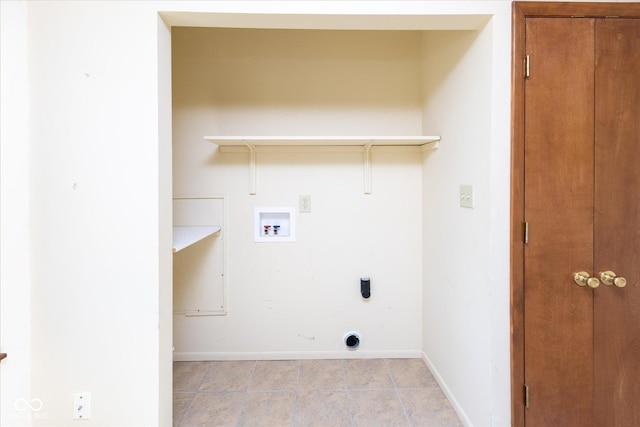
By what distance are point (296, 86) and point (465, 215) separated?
4.75 ft

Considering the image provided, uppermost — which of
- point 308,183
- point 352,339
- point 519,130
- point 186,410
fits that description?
point 519,130

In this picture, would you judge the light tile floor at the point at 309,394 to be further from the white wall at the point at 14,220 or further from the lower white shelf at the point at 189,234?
the lower white shelf at the point at 189,234

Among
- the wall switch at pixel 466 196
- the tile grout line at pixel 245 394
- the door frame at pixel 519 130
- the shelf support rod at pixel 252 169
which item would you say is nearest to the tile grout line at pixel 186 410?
the tile grout line at pixel 245 394

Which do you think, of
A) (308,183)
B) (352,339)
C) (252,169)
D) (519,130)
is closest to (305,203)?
(308,183)

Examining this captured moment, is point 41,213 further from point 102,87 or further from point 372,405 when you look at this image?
point 372,405

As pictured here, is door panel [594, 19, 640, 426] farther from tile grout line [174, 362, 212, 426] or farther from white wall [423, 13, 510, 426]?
tile grout line [174, 362, 212, 426]

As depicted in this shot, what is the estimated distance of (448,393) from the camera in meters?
1.83

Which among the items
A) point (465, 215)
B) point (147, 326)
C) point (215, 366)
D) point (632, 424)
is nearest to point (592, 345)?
point (632, 424)

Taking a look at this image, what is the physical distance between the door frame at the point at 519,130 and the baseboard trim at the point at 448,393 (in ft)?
1.22

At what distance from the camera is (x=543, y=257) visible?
1363 mm

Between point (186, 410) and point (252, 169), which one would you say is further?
point (252, 169)

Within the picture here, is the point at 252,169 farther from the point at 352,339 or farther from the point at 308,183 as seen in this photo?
the point at 352,339

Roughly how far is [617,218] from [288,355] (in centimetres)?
206

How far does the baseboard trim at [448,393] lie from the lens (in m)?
1.62
